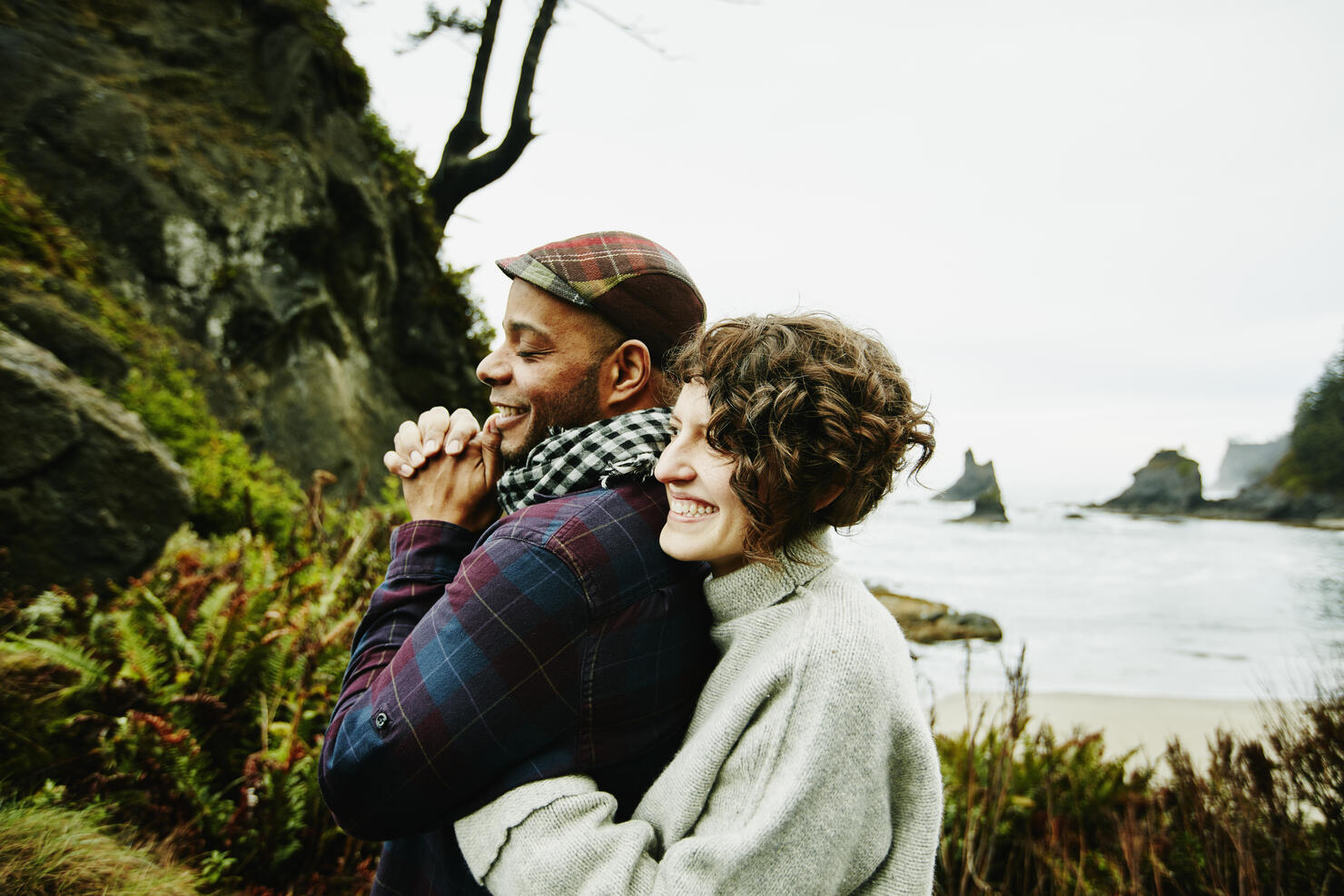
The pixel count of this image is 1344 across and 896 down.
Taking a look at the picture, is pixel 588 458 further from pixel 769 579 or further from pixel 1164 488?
pixel 1164 488

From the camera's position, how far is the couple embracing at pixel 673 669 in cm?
118

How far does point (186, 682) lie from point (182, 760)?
1.75ft

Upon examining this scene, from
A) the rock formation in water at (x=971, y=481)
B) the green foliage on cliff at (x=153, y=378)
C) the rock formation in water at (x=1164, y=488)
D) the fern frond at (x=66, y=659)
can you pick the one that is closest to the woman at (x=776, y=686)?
the fern frond at (x=66, y=659)

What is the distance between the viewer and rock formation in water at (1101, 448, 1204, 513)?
51.1 metres

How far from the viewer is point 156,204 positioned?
22.9ft

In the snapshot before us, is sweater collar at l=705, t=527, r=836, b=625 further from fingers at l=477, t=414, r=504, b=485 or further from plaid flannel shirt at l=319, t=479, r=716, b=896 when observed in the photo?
fingers at l=477, t=414, r=504, b=485

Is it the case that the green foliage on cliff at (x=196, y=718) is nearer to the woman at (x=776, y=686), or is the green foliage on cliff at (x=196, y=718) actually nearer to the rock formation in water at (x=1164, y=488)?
the woman at (x=776, y=686)

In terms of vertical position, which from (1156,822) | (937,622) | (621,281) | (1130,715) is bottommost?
(937,622)

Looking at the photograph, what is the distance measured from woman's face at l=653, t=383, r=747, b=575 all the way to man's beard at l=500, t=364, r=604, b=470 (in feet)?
1.17

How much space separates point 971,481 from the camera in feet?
194

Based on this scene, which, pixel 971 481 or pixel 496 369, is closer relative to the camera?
pixel 496 369

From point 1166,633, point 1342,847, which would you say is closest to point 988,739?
point 1342,847

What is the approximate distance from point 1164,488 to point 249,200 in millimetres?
59872

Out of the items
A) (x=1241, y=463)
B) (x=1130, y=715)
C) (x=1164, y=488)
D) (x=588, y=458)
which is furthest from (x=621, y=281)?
(x=1241, y=463)
